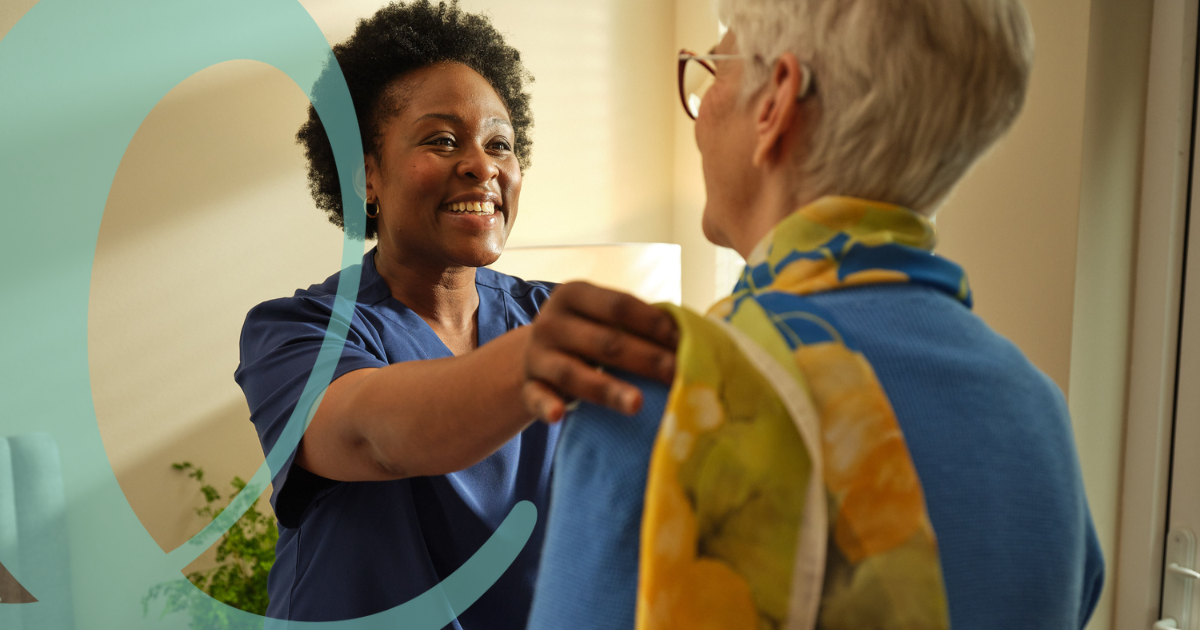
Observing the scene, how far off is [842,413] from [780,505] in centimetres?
7

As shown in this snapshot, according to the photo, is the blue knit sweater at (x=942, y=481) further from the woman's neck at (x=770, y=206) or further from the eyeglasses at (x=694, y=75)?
the eyeglasses at (x=694, y=75)

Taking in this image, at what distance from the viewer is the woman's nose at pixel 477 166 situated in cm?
127

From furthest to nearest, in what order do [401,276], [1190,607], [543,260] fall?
[543,260], [1190,607], [401,276]

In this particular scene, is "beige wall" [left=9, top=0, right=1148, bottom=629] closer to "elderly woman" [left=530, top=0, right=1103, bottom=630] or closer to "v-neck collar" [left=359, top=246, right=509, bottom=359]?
"elderly woman" [left=530, top=0, right=1103, bottom=630]

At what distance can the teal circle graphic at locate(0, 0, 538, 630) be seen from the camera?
1.90 meters

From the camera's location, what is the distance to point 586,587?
1.57 feet

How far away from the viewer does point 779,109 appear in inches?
23.7

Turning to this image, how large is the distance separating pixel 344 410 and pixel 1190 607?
5.25 feet

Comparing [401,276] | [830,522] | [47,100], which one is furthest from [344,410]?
[47,100]

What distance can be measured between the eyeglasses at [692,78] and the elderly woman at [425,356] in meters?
0.33

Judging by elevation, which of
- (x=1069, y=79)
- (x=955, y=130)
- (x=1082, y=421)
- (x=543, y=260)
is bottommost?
(x=1082, y=421)

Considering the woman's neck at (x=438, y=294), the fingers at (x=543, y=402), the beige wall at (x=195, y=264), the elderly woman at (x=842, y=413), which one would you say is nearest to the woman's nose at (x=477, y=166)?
the woman's neck at (x=438, y=294)

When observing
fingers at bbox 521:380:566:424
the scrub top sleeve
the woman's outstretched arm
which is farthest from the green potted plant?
fingers at bbox 521:380:566:424

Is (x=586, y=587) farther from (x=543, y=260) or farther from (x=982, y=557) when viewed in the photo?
(x=543, y=260)
